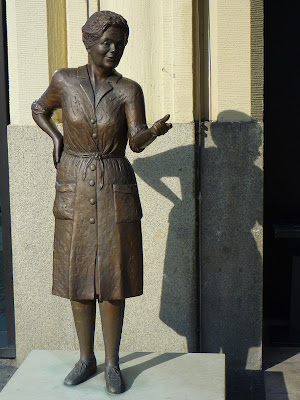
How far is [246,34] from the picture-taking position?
6055mm

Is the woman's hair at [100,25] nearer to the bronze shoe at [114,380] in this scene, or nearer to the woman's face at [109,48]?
the woman's face at [109,48]

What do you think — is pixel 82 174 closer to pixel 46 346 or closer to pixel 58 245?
pixel 58 245

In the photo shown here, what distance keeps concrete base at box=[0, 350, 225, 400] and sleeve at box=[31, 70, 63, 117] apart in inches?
68.5

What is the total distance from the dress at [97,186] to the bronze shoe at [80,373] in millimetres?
560

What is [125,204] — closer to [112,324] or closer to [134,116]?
[134,116]

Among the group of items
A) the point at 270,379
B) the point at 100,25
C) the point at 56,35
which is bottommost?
the point at 270,379

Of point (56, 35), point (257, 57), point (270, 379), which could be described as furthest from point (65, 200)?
point (270, 379)

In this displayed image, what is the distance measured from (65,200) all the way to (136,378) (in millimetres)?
1304

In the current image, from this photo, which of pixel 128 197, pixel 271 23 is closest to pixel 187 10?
pixel 271 23

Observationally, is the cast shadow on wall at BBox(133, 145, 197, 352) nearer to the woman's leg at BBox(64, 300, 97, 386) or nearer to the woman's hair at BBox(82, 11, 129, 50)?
the woman's leg at BBox(64, 300, 97, 386)

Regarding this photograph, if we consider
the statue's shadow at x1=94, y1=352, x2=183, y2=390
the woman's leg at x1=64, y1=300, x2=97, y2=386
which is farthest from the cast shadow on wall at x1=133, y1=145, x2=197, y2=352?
the woman's leg at x1=64, y1=300, x2=97, y2=386

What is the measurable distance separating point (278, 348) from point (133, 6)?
122 inches

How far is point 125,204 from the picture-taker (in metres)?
4.82

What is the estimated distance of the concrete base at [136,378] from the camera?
16.2 feet
